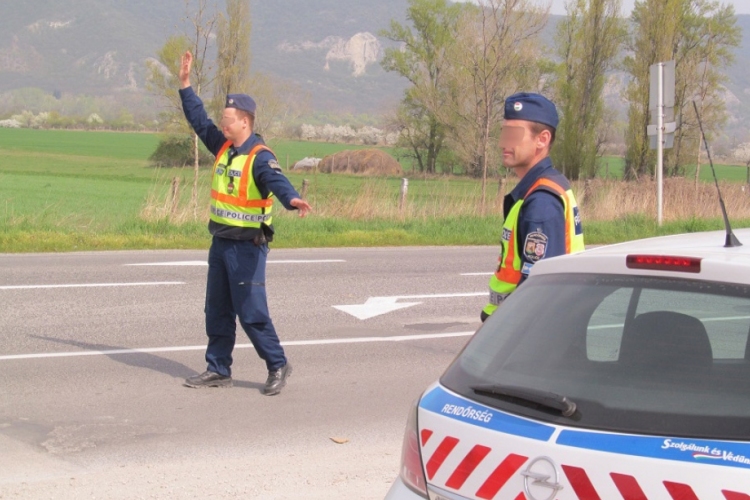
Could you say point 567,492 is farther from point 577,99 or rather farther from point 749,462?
point 577,99

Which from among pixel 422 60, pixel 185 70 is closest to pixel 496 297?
pixel 185 70

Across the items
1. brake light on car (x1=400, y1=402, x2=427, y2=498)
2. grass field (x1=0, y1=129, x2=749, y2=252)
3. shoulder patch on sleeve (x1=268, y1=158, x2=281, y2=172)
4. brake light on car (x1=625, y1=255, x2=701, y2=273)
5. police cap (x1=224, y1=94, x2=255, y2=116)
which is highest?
police cap (x1=224, y1=94, x2=255, y2=116)

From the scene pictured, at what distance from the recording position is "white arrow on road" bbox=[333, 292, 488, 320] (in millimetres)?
9984

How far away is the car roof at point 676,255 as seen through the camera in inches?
105

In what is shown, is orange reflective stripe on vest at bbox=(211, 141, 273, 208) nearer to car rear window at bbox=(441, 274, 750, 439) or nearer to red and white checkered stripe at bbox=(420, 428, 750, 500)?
car rear window at bbox=(441, 274, 750, 439)

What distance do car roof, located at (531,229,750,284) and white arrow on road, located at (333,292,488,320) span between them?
657cm

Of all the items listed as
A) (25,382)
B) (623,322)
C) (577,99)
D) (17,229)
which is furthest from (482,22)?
(577,99)

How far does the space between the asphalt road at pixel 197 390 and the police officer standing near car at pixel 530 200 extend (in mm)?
1440

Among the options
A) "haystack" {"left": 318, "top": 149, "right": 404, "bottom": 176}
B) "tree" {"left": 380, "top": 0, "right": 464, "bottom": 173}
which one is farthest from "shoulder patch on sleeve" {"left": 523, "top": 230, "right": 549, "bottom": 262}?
"tree" {"left": 380, "top": 0, "right": 464, "bottom": 173}

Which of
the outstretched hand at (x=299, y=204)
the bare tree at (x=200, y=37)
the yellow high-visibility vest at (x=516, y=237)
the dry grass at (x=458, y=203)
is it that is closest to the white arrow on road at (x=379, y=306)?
the outstretched hand at (x=299, y=204)

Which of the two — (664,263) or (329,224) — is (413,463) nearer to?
(664,263)

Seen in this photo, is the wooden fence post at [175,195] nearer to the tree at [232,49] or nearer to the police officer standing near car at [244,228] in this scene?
the tree at [232,49]

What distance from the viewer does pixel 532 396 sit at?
2738 millimetres

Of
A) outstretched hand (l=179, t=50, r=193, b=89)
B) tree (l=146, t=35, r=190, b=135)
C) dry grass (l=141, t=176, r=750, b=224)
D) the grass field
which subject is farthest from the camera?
tree (l=146, t=35, r=190, b=135)
